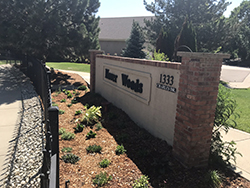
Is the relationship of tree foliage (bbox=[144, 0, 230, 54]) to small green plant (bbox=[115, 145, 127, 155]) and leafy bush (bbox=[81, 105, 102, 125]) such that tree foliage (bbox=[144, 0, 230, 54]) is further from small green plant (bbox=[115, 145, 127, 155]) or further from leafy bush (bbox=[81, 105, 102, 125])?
small green plant (bbox=[115, 145, 127, 155])

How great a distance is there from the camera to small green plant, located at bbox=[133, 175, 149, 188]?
3.49 metres

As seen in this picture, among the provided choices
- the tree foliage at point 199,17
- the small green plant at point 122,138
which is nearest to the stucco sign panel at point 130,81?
the small green plant at point 122,138

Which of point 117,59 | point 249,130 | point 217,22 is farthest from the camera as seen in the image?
point 217,22

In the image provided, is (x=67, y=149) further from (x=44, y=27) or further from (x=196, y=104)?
(x=44, y=27)

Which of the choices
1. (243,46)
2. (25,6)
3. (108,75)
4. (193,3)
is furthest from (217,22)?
(243,46)

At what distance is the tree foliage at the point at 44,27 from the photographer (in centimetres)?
1174

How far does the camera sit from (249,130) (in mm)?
6262

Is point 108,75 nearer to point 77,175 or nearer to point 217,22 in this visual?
point 77,175

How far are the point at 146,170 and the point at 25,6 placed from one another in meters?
11.7

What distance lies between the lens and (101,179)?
365 cm

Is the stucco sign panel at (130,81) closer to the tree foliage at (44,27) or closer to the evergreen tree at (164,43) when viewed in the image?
the tree foliage at (44,27)

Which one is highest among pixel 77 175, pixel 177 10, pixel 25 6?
pixel 177 10

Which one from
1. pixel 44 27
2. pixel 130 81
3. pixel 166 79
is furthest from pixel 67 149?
pixel 44 27

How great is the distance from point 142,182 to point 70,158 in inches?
61.9
